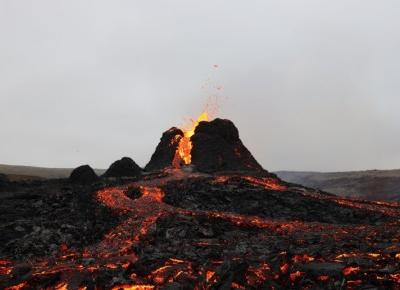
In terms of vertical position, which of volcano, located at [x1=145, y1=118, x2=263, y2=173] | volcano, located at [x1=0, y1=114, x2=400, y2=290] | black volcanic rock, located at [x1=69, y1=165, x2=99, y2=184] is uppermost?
volcano, located at [x1=145, y1=118, x2=263, y2=173]

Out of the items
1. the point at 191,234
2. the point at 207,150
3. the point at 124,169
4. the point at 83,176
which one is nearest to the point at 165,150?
the point at 207,150

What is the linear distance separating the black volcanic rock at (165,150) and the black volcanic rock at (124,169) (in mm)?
6719

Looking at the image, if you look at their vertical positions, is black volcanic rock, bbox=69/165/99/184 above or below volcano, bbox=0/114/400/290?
above

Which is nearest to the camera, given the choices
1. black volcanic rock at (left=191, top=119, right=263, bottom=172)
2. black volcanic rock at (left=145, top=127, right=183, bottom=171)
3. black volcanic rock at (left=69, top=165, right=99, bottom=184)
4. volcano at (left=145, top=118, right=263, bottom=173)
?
black volcanic rock at (left=69, top=165, right=99, bottom=184)

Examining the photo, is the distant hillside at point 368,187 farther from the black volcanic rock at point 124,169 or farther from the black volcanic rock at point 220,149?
the black volcanic rock at point 124,169

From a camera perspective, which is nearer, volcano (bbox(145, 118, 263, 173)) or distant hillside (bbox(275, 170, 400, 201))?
volcano (bbox(145, 118, 263, 173))

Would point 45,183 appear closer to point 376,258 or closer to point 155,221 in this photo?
point 155,221

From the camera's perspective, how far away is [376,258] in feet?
66.5

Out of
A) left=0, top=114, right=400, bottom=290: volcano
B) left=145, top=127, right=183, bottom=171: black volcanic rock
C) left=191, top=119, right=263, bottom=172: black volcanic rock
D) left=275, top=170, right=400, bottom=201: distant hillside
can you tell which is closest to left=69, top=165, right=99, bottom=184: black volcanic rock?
left=0, top=114, right=400, bottom=290: volcano

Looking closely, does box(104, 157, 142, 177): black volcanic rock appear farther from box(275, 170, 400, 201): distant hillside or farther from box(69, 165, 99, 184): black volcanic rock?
box(275, 170, 400, 201): distant hillside

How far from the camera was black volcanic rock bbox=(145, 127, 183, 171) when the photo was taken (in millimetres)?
70562

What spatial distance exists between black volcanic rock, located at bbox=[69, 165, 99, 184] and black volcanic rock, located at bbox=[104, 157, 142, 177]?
4.31 meters

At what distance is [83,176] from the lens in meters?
58.4

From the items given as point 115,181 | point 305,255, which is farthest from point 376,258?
point 115,181
